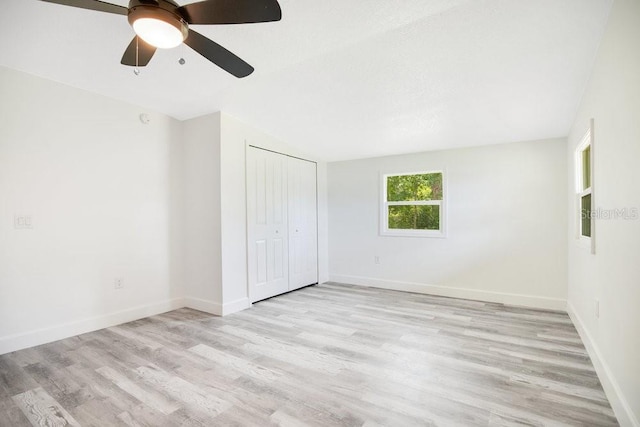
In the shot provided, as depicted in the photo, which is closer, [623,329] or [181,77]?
[623,329]

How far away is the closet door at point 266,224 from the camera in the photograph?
3928 mm

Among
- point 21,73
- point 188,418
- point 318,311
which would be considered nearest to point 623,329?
point 188,418

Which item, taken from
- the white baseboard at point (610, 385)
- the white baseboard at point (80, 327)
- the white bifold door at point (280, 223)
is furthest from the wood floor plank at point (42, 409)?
the white baseboard at point (610, 385)

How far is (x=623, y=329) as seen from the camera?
1635 mm

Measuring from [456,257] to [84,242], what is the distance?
4.45 metres

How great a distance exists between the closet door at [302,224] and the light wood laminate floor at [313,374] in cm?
135

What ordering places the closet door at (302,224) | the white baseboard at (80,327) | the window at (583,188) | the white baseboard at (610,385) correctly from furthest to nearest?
1. the closet door at (302,224)
2. the window at (583,188)
3. the white baseboard at (80,327)
4. the white baseboard at (610,385)

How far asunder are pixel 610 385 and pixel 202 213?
385 cm

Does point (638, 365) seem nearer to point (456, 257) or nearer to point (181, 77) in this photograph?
point (456, 257)

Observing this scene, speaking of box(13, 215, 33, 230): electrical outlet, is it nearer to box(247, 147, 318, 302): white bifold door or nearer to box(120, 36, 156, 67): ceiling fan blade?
box(120, 36, 156, 67): ceiling fan blade

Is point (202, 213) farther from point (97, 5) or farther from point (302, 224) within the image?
point (97, 5)

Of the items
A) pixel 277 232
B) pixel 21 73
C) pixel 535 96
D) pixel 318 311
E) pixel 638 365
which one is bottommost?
pixel 318 311

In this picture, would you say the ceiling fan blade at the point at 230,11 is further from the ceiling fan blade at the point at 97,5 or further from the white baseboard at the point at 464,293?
the white baseboard at the point at 464,293

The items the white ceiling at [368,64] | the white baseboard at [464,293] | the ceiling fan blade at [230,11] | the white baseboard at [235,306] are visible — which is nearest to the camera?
the ceiling fan blade at [230,11]
